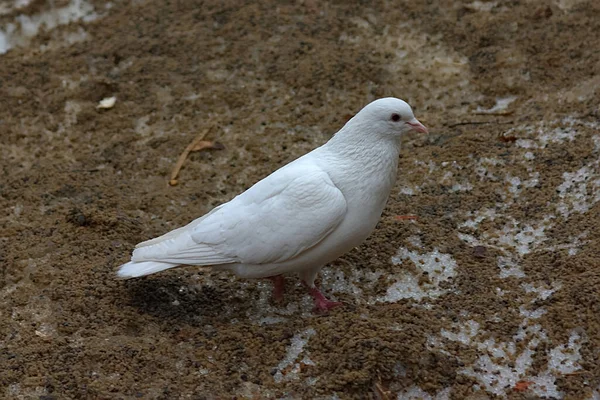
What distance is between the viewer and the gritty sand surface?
369 centimetres

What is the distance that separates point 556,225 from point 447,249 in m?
0.66

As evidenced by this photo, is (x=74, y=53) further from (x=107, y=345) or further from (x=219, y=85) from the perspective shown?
(x=107, y=345)

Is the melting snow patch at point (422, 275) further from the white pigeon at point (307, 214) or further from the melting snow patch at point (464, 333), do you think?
the white pigeon at point (307, 214)

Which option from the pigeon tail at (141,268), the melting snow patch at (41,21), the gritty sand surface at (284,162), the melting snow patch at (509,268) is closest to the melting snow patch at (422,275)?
the gritty sand surface at (284,162)

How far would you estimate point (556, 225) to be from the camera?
4.57 meters

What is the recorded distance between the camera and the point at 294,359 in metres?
3.79

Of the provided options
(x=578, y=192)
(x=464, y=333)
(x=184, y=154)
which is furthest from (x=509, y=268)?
(x=184, y=154)

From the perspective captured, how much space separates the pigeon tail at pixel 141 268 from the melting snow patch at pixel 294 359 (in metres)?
0.75

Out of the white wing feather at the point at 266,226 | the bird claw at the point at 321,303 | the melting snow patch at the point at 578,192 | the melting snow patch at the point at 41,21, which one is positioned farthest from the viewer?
the melting snow patch at the point at 41,21

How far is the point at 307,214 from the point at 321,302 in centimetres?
60

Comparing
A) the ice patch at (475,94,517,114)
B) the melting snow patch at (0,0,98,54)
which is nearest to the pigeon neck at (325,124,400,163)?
the ice patch at (475,94,517,114)

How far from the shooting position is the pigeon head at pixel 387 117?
3.99 meters

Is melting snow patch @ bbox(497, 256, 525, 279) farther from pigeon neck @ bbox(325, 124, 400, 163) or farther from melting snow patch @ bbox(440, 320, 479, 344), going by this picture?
pigeon neck @ bbox(325, 124, 400, 163)

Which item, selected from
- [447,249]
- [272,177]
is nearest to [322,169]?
[272,177]
